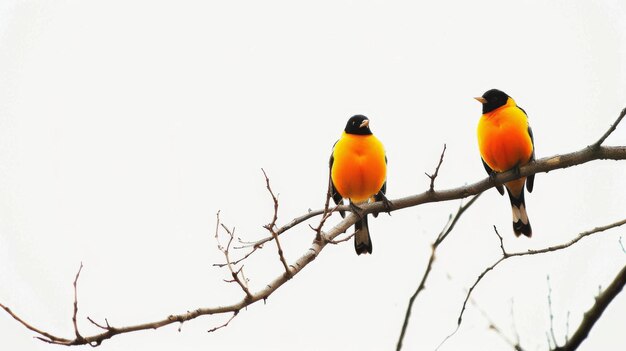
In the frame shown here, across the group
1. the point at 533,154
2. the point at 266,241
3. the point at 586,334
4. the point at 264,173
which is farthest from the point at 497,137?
the point at 586,334

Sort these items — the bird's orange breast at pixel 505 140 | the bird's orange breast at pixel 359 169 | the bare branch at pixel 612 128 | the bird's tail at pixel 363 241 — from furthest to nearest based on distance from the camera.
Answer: the bird's tail at pixel 363 241
the bird's orange breast at pixel 359 169
the bird's orange breast at pixel 505 140
the bare branch at pixel 612 128

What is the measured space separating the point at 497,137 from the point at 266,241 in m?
3.60

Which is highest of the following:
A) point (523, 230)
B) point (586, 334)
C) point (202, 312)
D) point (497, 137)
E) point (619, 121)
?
point (497, 137)

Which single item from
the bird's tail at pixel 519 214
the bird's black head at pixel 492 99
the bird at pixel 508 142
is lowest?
the bird's tail at pixel 519 214

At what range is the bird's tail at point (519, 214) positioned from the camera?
8.77 meters

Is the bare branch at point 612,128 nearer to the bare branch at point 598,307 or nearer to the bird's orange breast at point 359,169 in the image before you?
the bare branch at point 598,307

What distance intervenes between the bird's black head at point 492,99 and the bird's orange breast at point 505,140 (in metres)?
0.23

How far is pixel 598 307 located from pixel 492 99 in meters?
7.23

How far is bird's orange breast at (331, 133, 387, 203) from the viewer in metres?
8.54

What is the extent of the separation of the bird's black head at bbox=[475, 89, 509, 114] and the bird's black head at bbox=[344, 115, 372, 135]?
1554 millimetres

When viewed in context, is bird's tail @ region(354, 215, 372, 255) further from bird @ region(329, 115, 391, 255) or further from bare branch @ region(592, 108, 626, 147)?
bare branch @ region(592, 108, 626, 147)

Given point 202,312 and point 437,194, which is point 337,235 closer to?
point 437,194

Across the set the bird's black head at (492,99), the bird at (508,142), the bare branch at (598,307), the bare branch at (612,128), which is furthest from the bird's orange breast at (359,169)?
the bare branch at (598,307)

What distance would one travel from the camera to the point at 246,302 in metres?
4.46
